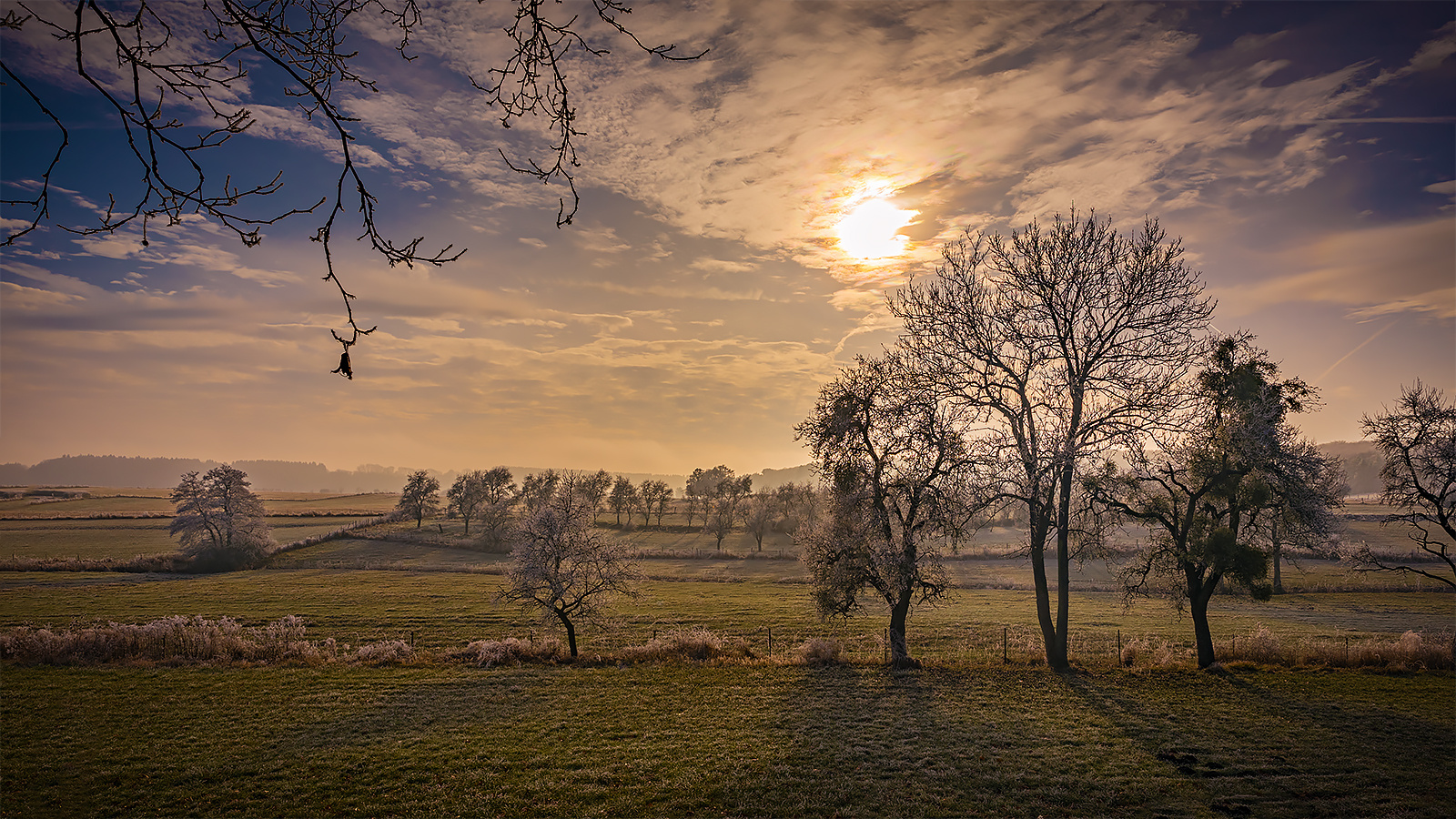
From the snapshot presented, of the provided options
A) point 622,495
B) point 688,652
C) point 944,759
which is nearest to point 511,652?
point 688,652

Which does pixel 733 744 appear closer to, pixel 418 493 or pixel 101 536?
pixel 418 493

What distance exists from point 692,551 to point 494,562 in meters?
21.0

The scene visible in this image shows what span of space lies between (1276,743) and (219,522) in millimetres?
74942

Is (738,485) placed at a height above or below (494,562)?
above

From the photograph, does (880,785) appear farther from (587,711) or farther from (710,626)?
(710,626)

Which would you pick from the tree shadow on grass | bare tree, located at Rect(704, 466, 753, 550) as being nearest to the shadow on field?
the tree shadow on grass

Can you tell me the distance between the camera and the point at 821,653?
65.9 feet

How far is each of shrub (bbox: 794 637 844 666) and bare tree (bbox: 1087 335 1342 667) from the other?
375 inches

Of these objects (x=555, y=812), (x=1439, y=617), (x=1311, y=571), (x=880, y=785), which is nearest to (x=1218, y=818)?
(x=880, y=785)

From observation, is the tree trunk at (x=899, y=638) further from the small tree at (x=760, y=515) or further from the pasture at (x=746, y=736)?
the small tree at (x=760, y=515)

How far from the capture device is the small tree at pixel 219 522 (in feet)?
181

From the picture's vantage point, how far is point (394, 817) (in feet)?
29.6

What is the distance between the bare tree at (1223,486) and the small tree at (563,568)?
1686 centimetres

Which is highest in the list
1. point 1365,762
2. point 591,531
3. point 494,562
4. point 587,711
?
point 591,531
